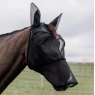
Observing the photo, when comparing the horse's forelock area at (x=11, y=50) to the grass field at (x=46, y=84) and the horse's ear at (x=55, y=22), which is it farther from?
the grass field at (x=46, y=84)

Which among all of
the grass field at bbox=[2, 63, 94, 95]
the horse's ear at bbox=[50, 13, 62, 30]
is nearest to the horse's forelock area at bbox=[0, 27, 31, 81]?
the horse's ear at bbox=[50, 13, 62, 30]

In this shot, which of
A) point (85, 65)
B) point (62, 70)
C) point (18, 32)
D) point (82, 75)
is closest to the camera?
point (62, 70)

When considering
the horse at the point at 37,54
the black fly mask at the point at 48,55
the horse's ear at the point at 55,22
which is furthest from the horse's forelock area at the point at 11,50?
the horse's ear at the point at 55,22

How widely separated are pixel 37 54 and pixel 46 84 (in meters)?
15.3

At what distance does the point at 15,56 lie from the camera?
529 centimetres

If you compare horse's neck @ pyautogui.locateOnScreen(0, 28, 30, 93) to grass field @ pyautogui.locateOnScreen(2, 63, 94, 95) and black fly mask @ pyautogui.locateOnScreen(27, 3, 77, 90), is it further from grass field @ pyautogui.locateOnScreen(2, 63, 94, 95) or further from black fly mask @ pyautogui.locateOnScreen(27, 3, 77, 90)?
grass field @ pyautogui.locateOnScreen(2, 63, 94, 95)

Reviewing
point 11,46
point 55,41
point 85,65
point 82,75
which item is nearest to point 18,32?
point 11,46

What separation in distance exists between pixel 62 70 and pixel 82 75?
19.1 metres

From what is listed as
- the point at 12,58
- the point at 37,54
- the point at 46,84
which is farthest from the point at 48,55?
the point at 46,84

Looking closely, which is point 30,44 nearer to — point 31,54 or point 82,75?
point 31,54

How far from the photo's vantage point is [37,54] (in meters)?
5.18

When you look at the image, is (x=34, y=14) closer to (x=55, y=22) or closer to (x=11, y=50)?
(x=55, y=22)

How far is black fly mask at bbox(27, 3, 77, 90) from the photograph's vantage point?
5.09 m

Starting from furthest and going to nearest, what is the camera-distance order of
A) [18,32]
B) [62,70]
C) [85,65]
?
1. [85,65]
2. [18,32]
3. [62,70]
